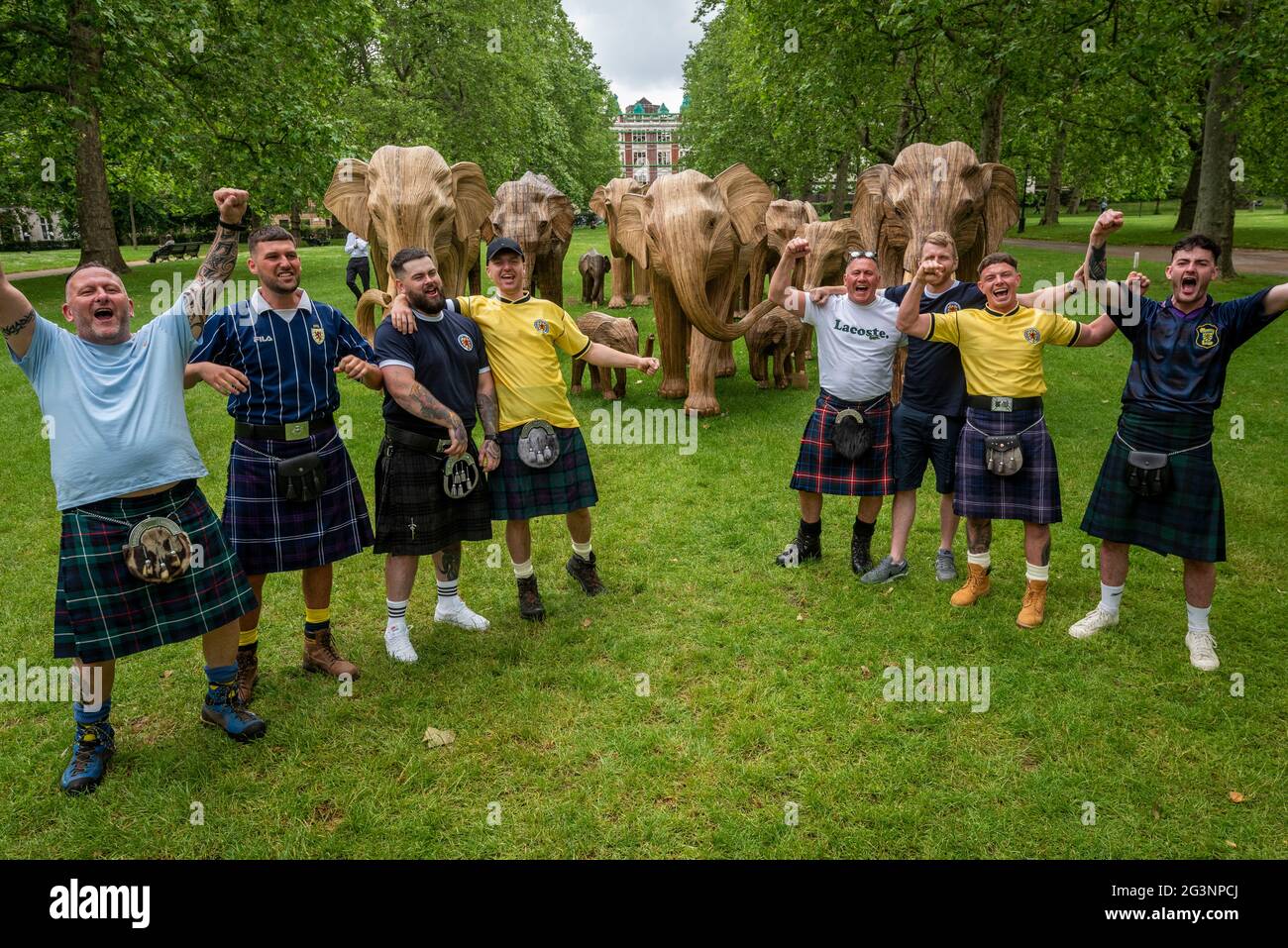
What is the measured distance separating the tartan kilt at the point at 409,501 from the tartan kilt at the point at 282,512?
20 centimetres

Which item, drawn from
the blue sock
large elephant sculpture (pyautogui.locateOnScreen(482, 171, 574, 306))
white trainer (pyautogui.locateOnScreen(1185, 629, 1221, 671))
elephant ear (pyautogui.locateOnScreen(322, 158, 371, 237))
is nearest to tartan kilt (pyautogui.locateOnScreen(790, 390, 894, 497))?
white trainer (pyautogui.locateOnScreen(1185, 629, 1221, 671))

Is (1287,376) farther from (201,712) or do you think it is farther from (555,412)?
(201,712)

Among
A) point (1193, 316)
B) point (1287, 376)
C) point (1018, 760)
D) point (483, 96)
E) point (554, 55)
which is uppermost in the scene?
point (554, 55)

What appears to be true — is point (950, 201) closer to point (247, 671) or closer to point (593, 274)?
point (247, 671)

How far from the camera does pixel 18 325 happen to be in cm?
320

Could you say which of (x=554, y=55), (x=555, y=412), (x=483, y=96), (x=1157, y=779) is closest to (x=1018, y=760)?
(x=1157, y=779)

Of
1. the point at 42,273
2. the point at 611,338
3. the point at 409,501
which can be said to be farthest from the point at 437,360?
the point at 42,273

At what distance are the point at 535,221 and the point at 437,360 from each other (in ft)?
26.3

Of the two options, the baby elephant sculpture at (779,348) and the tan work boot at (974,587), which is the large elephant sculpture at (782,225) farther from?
the tan work boot at (974,587)

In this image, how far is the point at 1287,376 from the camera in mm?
10539

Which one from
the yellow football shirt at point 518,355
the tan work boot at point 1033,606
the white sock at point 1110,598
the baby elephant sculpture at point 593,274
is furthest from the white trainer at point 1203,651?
the baby elephant sculpture at point 593,274

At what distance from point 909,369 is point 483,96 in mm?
27932

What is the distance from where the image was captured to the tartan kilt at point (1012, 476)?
186 inches

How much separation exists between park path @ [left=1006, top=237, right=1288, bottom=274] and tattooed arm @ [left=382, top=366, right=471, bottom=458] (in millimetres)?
17075
